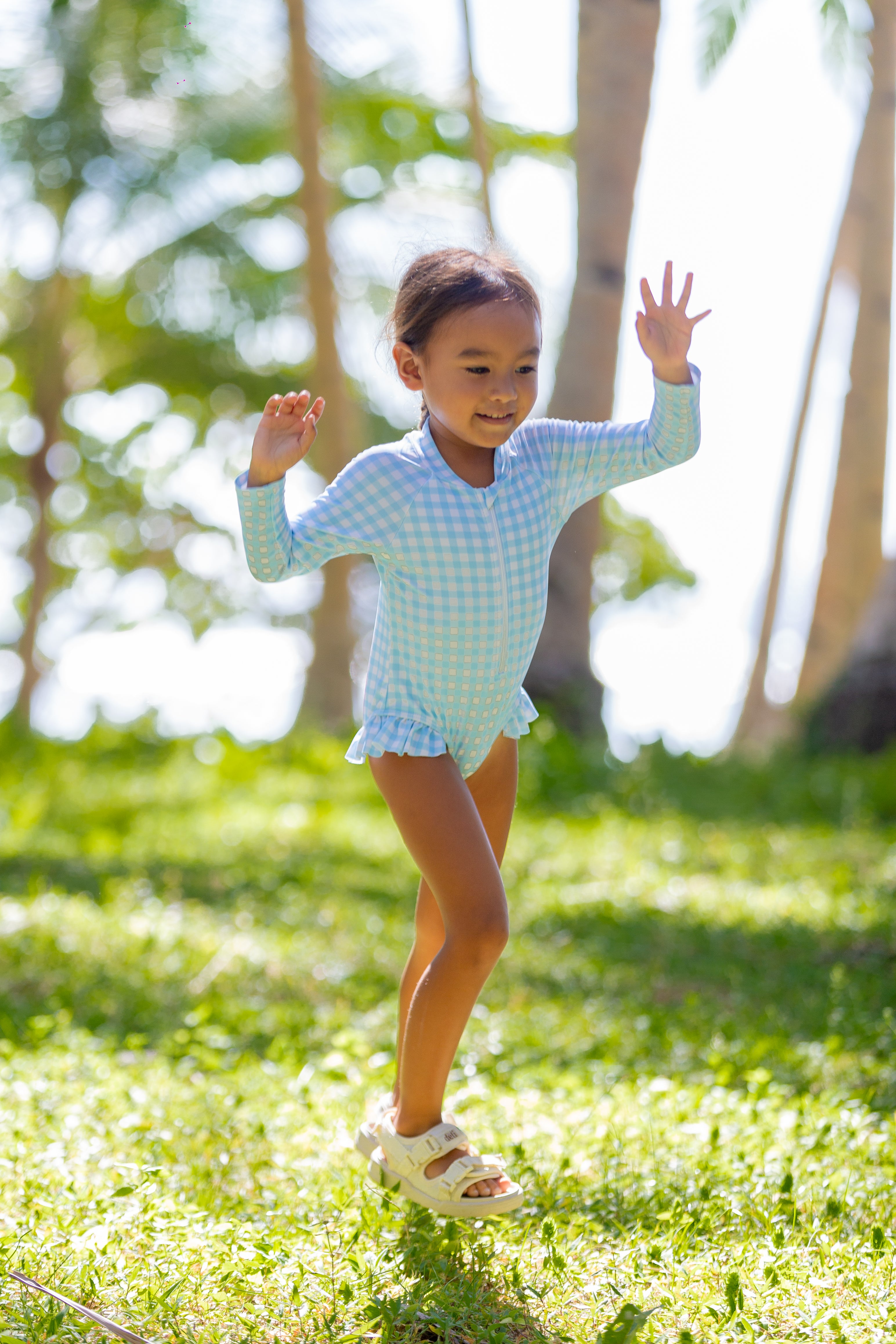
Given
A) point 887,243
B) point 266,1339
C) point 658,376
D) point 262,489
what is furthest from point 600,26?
point 266,1339

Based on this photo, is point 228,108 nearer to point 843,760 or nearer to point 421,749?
point 843,760

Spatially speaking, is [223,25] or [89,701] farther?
[89,701]

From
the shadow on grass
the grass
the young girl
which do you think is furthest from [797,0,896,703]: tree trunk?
the young girl

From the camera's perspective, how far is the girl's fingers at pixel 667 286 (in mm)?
2885

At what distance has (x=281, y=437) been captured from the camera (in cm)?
264

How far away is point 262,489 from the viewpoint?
258 centimetres

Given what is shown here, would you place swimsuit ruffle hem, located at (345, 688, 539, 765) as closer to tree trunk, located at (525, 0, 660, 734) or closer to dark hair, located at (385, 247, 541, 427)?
dark hair, located at (385, 247, 541, 427)

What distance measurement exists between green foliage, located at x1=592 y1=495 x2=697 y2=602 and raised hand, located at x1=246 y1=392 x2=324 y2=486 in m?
20.9

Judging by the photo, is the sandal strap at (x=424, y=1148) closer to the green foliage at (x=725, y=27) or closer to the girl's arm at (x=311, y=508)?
the girl's arm at (x=311, y=508)

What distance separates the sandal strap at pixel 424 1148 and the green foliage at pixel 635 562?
20.8 meters

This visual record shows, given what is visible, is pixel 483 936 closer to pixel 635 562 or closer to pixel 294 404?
pixel 294 404

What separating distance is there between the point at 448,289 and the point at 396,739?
3.23 ft

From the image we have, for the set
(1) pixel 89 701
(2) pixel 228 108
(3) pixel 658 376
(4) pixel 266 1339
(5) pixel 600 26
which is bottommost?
(1) pixel 89 701

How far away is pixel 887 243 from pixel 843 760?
5.99m
